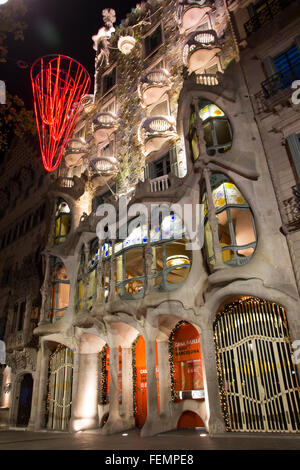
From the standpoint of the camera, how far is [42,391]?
55.9ft

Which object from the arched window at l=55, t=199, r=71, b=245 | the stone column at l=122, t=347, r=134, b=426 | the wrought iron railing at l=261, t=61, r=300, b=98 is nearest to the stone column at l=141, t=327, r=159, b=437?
the stone column at l=122, t=347, r=134, b=426

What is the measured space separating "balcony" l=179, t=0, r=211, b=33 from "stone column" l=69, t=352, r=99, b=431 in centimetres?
1864

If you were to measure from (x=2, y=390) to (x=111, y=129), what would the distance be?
741 inches

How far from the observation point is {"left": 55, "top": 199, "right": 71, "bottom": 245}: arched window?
19.9 metres

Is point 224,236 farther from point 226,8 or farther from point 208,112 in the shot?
point 226,8

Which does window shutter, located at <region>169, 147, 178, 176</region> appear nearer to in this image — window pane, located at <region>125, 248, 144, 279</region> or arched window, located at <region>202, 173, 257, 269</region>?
arched window, located at <region>202, 173, 257, 269</region>

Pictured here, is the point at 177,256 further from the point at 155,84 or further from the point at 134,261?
the point at 155,84

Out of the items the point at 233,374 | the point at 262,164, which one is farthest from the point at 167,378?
the point at 262,164

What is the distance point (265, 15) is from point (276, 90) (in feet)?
14.5

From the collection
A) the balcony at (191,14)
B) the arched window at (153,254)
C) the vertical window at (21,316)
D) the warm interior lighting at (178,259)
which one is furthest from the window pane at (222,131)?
the vertical window at (21,316)

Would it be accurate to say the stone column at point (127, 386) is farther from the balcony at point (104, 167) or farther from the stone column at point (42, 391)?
the balcony at point (104, 167)

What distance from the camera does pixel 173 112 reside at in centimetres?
1712

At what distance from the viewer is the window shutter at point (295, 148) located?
10656 mm

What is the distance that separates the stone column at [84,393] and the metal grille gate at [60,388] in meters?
1.16
